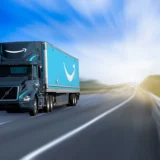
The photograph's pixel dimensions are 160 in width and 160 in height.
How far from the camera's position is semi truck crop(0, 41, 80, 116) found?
59.6ft

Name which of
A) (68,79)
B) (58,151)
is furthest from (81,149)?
(68,79)

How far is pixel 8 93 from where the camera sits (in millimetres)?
18234

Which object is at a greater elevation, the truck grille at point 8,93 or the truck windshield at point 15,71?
the truck windshield at point 15,71

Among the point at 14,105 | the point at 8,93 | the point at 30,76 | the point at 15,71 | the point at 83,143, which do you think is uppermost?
the point at 15,71

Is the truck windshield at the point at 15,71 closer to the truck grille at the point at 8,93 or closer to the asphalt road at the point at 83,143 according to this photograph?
the truck grille at the point at 8,93

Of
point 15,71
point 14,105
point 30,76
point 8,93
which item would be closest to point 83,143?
point 14,105

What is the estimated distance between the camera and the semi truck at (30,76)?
1817 centimetres

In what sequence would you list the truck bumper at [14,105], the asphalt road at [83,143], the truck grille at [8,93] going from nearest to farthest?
the asphalt road at [83,143], the truck bumper at [14,105], the truck grille at [8,93]

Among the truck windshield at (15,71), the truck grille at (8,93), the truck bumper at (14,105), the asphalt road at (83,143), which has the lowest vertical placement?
the asphalt road at (83,143)

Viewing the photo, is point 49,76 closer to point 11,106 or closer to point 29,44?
point 29,44

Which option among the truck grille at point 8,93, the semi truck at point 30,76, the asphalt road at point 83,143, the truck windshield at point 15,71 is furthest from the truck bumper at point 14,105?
the asphalt road at point 83,143

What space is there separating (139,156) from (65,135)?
3.66 metres

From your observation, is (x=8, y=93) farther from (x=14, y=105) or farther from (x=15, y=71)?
(x=15, y=71)

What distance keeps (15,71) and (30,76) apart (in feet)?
2.74
